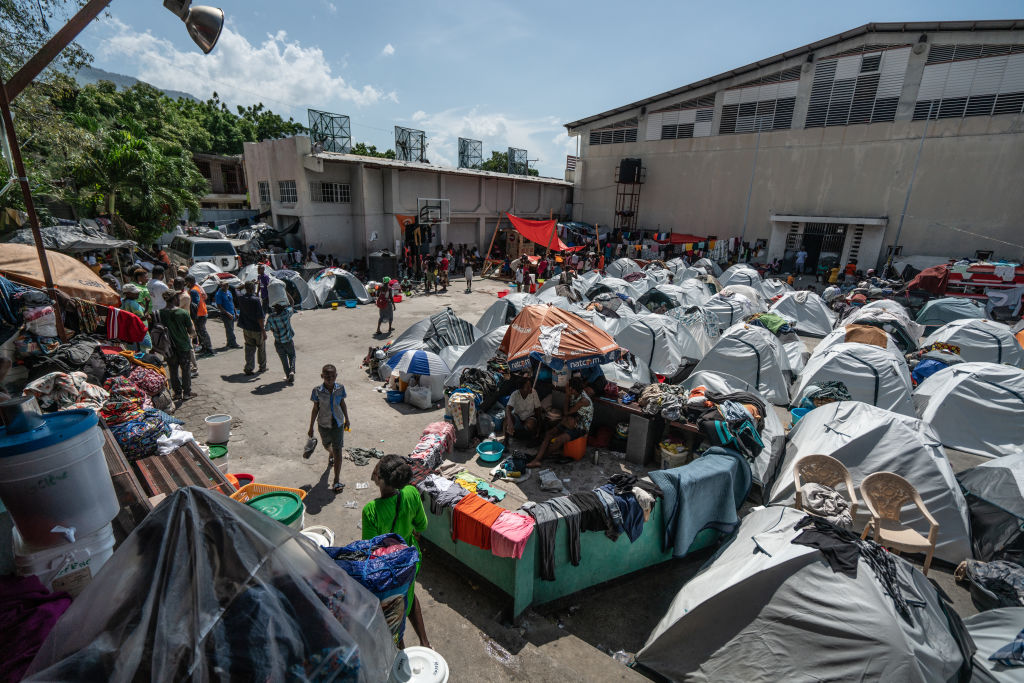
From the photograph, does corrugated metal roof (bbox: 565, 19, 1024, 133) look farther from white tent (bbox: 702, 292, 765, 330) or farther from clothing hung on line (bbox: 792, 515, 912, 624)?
clothing hung on line (bbox: 792, 515, 912, 624)

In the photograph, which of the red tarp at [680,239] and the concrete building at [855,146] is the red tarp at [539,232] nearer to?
the red tarp at [680,239]

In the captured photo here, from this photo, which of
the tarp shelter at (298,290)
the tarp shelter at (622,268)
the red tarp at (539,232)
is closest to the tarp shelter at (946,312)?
the tarp shelter at (622,268)

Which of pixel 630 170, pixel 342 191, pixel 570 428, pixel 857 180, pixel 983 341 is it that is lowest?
pixel 570 428

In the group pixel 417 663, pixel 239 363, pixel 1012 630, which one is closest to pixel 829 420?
pixel 1012 630

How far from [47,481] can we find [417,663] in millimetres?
2271

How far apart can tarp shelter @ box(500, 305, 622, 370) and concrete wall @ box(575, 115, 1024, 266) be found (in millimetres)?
22623

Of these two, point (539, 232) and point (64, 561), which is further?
point (539, 232)

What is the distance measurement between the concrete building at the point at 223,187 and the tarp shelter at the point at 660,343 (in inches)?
1177

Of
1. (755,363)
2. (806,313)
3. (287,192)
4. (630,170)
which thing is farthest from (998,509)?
(630,170)

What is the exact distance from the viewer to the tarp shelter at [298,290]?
15312mm

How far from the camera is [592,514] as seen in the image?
4.44 metres

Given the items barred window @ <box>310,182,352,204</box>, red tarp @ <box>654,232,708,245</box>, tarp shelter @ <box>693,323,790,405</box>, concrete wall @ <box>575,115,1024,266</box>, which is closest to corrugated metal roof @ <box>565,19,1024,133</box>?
concrete wall @ <box>575,115,1024,266</box>

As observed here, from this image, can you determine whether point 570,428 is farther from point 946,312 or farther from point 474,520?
point 946,312

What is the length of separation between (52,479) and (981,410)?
447 inches
